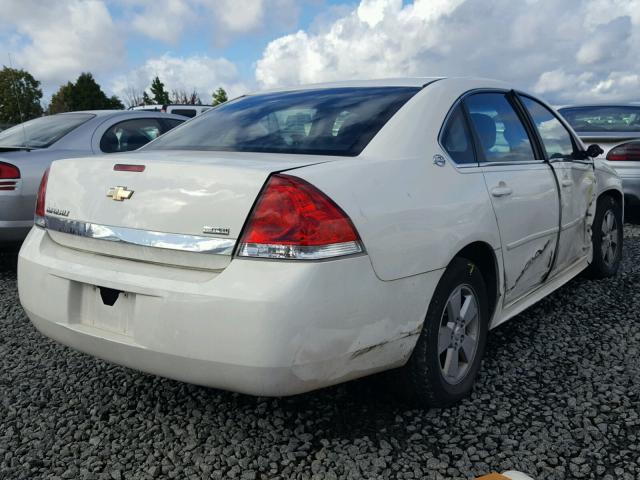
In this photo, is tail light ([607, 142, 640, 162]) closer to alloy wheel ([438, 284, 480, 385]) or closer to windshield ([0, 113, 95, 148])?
alloy wheel ([438, 284, 480, 385])

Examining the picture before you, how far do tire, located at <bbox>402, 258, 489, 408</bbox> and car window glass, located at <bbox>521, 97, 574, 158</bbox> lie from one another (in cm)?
136

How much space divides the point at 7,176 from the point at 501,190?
3.83 meters

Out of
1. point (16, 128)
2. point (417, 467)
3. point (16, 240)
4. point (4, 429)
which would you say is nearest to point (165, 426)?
point (4, 429)

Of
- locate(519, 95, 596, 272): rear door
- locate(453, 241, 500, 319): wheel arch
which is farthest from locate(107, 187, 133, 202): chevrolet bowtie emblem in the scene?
locate(519, 95, 596, 272): rear door

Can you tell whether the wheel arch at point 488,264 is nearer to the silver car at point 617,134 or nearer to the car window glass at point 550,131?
the car window glass at point 550,131

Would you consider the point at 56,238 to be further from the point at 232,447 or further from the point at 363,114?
the point at 363,114

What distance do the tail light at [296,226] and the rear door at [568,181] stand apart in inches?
79.0

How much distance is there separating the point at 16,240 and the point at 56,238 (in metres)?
2.64

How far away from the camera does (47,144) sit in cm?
524

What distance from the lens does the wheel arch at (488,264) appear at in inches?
107

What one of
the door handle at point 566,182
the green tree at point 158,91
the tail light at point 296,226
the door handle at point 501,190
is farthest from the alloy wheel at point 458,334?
the green tree at point 158,91

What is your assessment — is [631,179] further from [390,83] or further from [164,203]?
[164,203]

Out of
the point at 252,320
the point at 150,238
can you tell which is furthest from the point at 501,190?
the point at 150,238

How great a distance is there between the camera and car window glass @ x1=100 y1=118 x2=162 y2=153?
A: 5613mm
